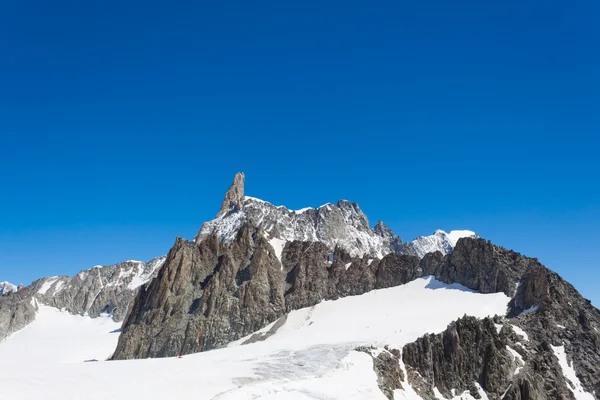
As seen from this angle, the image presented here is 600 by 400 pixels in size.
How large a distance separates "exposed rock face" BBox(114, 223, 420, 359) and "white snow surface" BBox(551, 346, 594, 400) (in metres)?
37.3

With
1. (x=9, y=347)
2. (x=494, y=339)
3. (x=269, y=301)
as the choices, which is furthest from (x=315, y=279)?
(x=9, y=347)

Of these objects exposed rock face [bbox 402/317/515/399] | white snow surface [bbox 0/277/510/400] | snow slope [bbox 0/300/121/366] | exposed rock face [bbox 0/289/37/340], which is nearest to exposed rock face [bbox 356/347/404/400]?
white snow surface [bbox 0/277/510/400]

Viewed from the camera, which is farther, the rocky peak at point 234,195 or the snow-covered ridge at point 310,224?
the rocky peak at point 234,195

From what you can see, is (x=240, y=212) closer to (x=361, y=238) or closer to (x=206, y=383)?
(x=361, y=238)

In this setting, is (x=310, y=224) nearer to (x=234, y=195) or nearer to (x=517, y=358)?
(x=234, y=195)

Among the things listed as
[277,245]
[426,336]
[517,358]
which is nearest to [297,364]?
[426,336]

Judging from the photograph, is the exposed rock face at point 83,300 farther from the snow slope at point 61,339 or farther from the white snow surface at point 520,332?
the white snow surface at point 520,332

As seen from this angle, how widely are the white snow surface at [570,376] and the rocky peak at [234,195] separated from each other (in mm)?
120105

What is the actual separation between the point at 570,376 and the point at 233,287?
58848 millimetres

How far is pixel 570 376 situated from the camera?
59.0 metres

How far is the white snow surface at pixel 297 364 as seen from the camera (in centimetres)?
3197

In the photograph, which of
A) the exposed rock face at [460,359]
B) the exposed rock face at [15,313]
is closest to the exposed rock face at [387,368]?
the exposed rock face at [460,359]

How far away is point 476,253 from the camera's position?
287 feet

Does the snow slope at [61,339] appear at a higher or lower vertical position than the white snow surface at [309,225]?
lower
